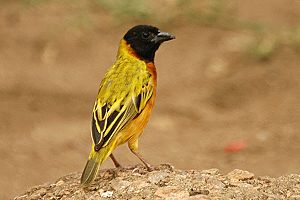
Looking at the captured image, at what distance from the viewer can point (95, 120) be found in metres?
8.43

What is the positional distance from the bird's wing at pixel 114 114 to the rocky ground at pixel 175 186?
380mm

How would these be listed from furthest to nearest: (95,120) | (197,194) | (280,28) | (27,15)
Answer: (27,15), (280,28), (95,120), (197,194)

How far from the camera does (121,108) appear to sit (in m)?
8.48

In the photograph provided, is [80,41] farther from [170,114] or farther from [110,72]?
[110,72]

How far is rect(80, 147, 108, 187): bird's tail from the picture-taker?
798 cm

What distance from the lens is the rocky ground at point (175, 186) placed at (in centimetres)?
770

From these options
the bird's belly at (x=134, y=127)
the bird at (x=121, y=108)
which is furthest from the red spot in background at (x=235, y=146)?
the bird's belly at (x=134, y=127)

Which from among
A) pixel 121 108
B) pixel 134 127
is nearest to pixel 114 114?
pixel 121 108

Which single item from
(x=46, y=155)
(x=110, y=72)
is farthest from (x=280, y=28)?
(x=110, y=72)

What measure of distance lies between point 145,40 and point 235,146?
3951 mm

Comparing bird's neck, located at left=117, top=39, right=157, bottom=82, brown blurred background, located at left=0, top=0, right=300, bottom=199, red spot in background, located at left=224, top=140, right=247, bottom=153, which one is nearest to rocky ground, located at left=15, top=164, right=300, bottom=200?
bird's neck, located at left=117, top=39, right=157, bottom=82

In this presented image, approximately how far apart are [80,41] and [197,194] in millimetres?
9643

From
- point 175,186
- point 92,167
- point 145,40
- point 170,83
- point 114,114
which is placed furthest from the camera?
point 170,83

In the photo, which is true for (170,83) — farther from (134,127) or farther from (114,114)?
(114,114)
